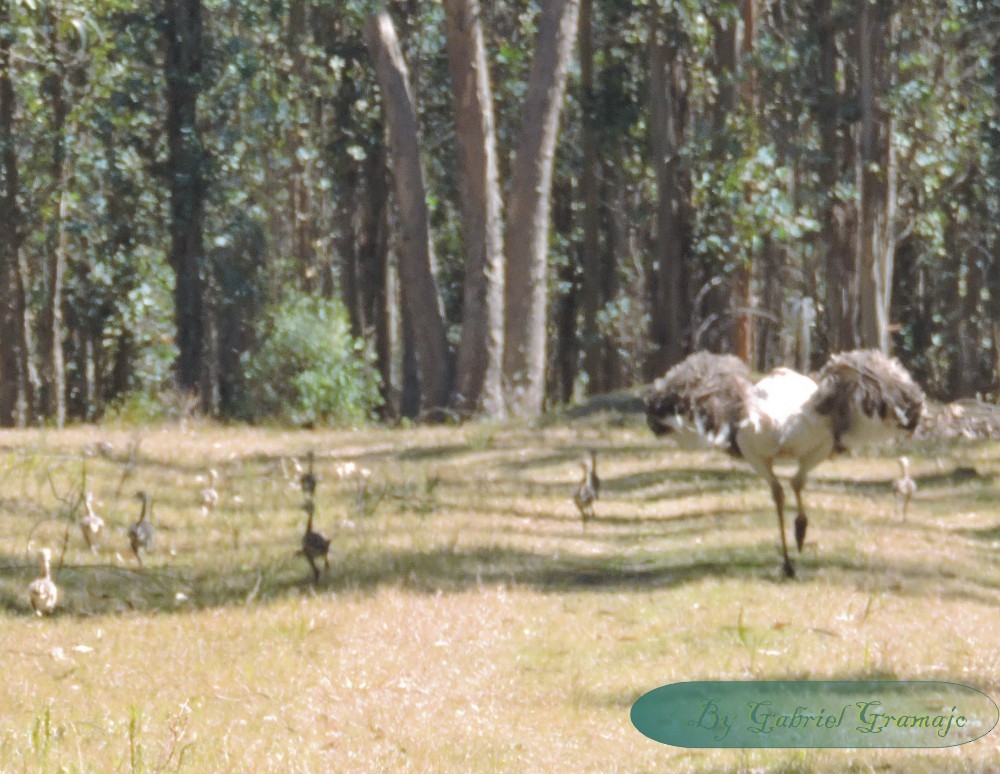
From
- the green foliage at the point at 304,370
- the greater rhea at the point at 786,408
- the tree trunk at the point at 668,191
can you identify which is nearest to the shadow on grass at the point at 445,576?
the greater rhea at the point at 786,408

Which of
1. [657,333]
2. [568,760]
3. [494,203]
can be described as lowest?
[568,760]

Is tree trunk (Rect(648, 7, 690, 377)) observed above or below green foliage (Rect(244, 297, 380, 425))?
above

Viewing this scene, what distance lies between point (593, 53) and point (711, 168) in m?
7.46

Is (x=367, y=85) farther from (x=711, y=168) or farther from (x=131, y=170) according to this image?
(x=711, y=168)

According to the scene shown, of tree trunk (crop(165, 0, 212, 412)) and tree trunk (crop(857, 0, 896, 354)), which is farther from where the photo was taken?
tree trunk (crop(165, 0, 212, 412))

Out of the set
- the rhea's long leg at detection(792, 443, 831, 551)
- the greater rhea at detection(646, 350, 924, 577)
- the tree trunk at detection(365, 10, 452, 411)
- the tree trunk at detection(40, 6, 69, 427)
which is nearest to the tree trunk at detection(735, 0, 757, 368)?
the tree trunk at detection(365, 10, 452, 411)

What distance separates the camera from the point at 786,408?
8320mm

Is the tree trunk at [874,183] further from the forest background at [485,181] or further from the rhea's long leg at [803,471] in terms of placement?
the rhea's long leg at [803,471]

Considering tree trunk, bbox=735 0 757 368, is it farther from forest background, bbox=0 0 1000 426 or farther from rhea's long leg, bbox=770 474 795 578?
rhea's long leg, bbox=770 474 795 578

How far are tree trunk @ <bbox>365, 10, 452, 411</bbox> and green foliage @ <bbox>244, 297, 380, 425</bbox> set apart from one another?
9.12ft

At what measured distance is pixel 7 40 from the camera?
23.5m

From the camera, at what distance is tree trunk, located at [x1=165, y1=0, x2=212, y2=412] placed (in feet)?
81.5

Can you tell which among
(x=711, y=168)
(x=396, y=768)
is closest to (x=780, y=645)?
(x=396, y=768)

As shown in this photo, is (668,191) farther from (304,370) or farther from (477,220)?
(304,370)
